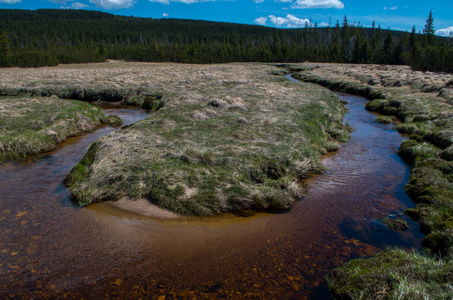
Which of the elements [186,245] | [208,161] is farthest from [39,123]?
[186,245]

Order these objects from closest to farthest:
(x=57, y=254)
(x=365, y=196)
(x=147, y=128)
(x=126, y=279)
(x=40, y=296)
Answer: (x=40, y=296) < (x=126, y=279) < (x=57, y=254) < (x=365, y=196) < (x=147, y=128)

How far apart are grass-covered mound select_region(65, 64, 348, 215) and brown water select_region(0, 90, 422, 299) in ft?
2.08

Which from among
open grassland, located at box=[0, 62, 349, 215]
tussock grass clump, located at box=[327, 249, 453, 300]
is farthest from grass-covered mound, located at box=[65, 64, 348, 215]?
tussock grass clump, located at box=[327, 249, 453, 300]

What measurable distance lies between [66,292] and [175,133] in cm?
933

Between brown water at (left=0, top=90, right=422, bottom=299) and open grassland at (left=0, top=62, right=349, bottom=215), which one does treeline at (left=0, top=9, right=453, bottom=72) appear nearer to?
open grassland at (left=0, top=62, right=349, bottom=215)

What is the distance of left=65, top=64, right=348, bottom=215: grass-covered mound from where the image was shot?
29.2 feet

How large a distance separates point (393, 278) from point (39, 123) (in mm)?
19466

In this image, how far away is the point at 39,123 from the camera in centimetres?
1700

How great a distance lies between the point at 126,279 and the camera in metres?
5.90

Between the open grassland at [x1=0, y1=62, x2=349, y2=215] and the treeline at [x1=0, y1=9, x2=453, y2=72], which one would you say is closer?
the open grassland at [x1=0, y1=62, x2=349, y2=215]

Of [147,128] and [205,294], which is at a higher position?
[147,128]

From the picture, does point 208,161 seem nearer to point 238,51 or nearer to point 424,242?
point 424,242

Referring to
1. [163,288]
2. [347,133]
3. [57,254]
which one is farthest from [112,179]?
[347,133]

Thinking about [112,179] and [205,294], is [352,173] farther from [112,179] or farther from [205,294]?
[112,179]
